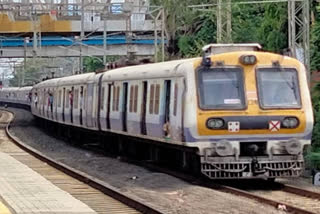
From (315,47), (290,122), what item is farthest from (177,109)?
(315,47)

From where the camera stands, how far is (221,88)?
54.1 ft

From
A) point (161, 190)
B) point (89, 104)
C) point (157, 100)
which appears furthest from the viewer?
Answer: point (89, 104)

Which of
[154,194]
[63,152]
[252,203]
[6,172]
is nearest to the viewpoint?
[252,203]

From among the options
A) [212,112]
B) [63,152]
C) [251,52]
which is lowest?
[63,152]

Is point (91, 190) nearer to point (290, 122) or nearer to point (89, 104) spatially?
point (290, 122)

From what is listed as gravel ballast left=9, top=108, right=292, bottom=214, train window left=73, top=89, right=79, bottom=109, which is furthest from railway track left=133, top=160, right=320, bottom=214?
train window left=73, top=89, right=79, bottom=109

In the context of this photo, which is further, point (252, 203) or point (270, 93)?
point (270, 93)

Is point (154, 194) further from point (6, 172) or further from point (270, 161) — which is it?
point (6, 172)

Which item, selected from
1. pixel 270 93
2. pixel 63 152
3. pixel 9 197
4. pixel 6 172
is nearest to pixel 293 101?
pixel 270 93

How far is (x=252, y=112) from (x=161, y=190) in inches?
89.7

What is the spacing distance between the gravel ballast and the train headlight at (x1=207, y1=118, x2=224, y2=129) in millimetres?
1178

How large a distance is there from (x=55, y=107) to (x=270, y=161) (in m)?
24.2

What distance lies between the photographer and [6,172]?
785 inches

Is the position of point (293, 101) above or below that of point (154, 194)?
above
